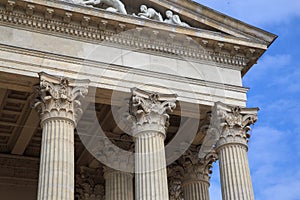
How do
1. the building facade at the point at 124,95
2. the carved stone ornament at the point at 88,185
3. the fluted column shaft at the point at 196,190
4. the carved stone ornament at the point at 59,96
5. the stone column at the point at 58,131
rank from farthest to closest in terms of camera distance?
the carved stone ornament at the point at 88,185, the fluted column shaft at the point at 196,190, the building facade at the point at 124,95, the carved stone ornament at the point at 59,96, the stone column at the point at 58,131

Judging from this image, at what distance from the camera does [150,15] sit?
3091 centimetres

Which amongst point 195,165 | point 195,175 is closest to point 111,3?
point 195,165

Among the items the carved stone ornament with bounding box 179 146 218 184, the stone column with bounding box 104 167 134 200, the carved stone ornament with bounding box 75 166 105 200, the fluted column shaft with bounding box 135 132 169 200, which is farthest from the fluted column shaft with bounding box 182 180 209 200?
the fluted column shaft with bounding box 135 132 169 200

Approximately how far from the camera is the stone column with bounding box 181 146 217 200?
33938mm

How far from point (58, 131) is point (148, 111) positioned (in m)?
4.65

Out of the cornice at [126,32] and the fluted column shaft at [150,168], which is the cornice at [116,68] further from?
the fluted column shaft at [150,168]

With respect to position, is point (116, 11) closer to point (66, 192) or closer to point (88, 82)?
point (88, 82)

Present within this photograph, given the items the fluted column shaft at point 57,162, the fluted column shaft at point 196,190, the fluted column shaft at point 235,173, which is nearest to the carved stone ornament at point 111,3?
the fluted column shaft at point 57,162

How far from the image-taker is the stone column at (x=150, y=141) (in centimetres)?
2700

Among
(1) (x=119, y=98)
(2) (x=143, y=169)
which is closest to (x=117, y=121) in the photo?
(1) (x=119, y=98)

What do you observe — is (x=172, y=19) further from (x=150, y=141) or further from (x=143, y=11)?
(x=150, y=141)

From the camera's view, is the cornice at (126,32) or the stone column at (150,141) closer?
the stone column at (150,141)

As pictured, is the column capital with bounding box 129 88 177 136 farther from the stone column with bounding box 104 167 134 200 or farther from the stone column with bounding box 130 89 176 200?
the stone column with bounding box 104 167 134 200

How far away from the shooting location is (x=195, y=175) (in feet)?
112
